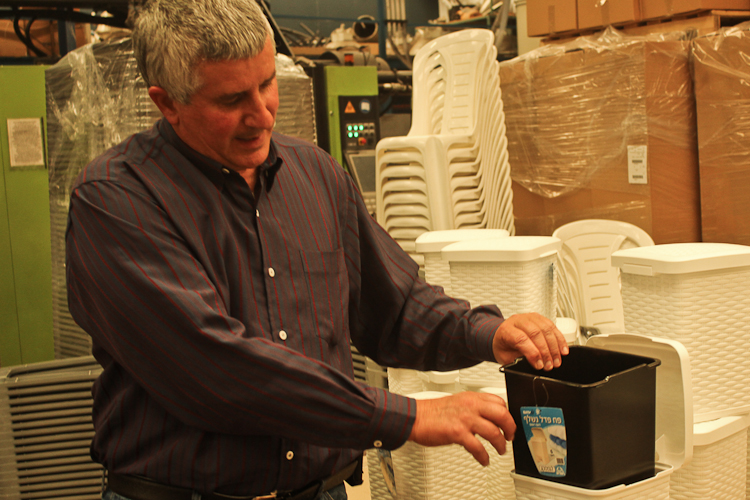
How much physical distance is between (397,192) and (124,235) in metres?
2.06

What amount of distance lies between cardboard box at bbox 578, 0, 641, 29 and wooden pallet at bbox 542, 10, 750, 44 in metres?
0.08

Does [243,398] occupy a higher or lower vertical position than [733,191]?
lower

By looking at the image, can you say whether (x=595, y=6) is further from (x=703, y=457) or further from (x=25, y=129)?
(x=25, y=129)

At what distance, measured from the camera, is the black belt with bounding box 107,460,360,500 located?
1180 millimetres

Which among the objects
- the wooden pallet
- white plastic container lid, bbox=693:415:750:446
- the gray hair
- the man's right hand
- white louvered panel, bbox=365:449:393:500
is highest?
the wooden pallet

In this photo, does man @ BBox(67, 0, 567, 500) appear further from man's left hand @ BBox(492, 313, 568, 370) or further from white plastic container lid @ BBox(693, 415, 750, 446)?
white plastic container lid @ BBox(693, 415, 750, 446)

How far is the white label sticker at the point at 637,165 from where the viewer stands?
2879mm

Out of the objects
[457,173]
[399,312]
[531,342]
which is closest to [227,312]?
[399,312]

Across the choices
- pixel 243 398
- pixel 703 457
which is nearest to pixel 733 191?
pixel 703 457

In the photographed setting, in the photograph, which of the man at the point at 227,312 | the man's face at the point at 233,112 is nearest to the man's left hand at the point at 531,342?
the man at the point at 227,312

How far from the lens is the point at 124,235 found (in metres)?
1.07

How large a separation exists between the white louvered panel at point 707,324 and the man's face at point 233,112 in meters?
1.18

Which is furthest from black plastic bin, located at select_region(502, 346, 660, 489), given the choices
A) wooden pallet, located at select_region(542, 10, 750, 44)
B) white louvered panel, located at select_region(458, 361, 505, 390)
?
wooden pallet, located at select_region(542, 10, 750, 44)

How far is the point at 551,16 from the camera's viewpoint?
3.54 meters
